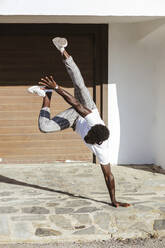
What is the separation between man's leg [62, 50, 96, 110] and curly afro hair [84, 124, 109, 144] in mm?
323

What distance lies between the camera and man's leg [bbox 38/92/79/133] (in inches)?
267

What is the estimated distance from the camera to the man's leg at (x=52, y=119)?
267 inches

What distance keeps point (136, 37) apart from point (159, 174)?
2372mm

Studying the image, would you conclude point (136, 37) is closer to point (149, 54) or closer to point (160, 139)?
point (149, 54)

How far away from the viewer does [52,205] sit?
735 centimetres

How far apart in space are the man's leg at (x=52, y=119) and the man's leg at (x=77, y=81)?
0.85 feet

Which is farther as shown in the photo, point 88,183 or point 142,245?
point 88,183

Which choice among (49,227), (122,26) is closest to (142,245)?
(49,227)

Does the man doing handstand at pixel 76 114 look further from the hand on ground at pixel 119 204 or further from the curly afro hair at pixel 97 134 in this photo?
the hand on ground at pixel 119 204
